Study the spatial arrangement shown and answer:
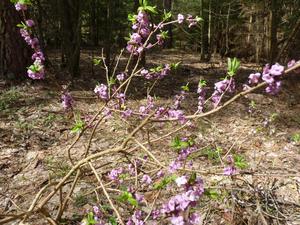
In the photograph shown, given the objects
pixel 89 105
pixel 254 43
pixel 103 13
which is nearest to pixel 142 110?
pixel 89 105

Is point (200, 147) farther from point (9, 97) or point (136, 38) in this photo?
point (9, 97)

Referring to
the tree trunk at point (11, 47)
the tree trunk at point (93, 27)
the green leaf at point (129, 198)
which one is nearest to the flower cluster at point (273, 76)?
the green leaf at point (129, 198)

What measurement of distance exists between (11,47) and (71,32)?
6.98 ft

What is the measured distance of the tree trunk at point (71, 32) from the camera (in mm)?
8828

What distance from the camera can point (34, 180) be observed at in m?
4.46

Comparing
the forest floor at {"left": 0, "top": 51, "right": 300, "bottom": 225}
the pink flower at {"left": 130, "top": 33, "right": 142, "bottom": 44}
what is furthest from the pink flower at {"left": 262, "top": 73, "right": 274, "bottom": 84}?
the pink flower at {"left": 130, "top": 33, "right": 142, "bottom": 44}

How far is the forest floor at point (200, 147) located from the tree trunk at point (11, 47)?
445 millimetres

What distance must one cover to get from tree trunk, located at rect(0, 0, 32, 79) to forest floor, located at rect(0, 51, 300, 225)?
0.45 m

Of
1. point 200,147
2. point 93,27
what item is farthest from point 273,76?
point 93,27

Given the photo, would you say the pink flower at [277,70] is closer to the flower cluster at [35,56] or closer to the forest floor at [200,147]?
the forest floor at [200,147]

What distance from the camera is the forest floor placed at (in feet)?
12.7

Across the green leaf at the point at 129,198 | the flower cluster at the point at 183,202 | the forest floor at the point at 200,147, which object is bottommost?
the forest floor at the point at 200,147

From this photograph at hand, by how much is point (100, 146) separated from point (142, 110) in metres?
1.91

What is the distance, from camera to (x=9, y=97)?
6.78 m
